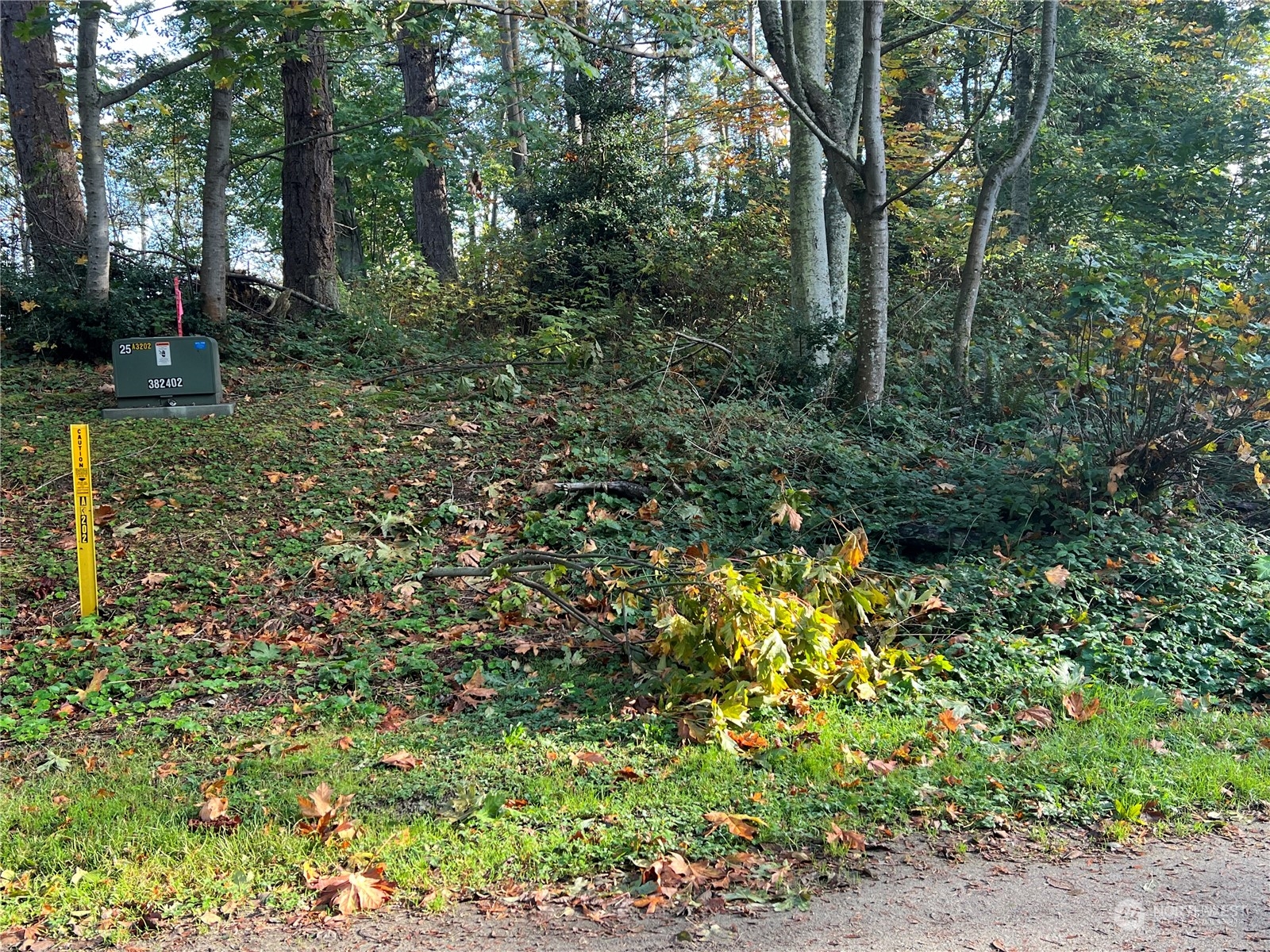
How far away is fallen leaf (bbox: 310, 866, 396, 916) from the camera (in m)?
3.76

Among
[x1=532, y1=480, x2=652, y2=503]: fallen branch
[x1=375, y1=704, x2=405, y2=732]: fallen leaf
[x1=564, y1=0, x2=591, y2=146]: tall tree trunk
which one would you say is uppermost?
[x1=564, y1=0, x2=591, y2=146]: tall tree trunk

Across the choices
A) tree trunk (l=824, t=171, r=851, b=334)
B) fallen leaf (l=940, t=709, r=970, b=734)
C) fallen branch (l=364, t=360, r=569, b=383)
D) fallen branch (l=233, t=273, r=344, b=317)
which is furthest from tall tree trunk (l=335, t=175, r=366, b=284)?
fallen leaf (l=940, t=709, r=970, b=734)

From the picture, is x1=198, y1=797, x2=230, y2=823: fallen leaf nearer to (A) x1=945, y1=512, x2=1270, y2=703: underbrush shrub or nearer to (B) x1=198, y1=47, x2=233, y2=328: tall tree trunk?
(A) x1=945, y1=512, x2=1270, y2=703: underbrush shrub

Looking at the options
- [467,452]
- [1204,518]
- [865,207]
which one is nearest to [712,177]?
[865,207]

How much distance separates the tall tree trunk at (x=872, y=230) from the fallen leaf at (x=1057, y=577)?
5009 millimetres

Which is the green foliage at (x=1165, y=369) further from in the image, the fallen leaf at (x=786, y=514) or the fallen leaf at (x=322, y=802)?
the fallen leaf at (x=322, y=802)

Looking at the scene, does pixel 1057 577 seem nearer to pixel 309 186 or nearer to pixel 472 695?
pixel 472 695

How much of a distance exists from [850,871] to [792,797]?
577mm

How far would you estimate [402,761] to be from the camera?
4.98 m

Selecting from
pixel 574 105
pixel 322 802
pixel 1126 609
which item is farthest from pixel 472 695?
pixel 574 105

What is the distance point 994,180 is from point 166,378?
10822 mm

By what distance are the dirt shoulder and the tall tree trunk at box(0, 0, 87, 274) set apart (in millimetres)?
13885

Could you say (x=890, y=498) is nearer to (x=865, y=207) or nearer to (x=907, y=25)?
(x=865, y=207)

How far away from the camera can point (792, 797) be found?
4.58m
